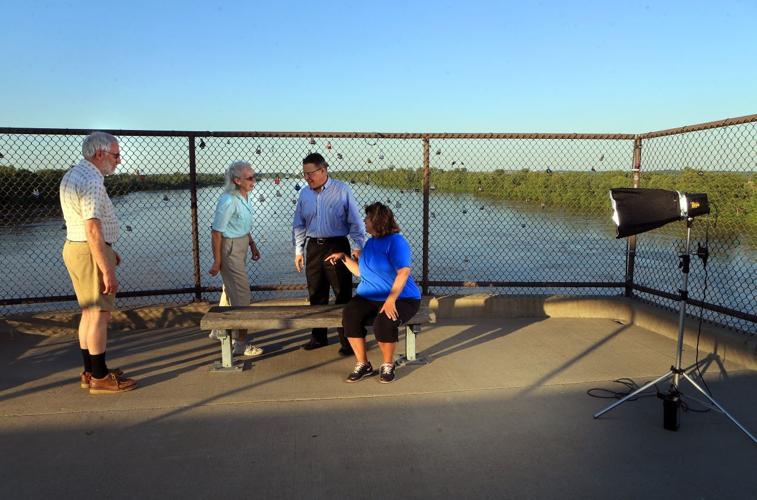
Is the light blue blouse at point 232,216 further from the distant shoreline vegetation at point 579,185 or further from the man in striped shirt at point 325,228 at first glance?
the distant shoreline vegetation at point 579,185

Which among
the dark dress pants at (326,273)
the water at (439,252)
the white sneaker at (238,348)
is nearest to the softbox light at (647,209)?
the dark dress pants at (326,273)

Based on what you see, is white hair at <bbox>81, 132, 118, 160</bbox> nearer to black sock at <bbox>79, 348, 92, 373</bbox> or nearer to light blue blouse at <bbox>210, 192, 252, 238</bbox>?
light blue blouse at <bbox>210, 192, 252, 238</bbox>

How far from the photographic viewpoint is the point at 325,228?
15.3ft

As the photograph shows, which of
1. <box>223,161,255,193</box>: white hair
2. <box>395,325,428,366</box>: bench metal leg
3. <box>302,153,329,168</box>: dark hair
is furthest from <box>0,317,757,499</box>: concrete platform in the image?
<box>302,153,329,168</box>: dark hair

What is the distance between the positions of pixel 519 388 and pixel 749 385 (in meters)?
1.72

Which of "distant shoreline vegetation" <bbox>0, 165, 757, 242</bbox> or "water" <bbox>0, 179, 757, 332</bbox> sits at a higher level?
"distant shoreline vegetation" <bbox>0, 165, 757, 242</bbox>

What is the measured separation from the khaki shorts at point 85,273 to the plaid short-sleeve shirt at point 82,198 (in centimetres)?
8

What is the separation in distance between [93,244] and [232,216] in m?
1.17

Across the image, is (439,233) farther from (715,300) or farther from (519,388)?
(519,388)

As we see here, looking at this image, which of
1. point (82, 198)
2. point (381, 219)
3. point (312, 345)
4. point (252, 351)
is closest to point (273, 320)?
point (252, 351)

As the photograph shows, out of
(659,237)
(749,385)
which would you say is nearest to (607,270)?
(659,237)

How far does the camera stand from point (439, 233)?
1708cm

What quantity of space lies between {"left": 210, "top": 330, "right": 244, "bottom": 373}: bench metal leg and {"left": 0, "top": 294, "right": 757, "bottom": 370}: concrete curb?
1.39 meters

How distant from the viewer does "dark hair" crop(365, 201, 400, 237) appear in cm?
408
